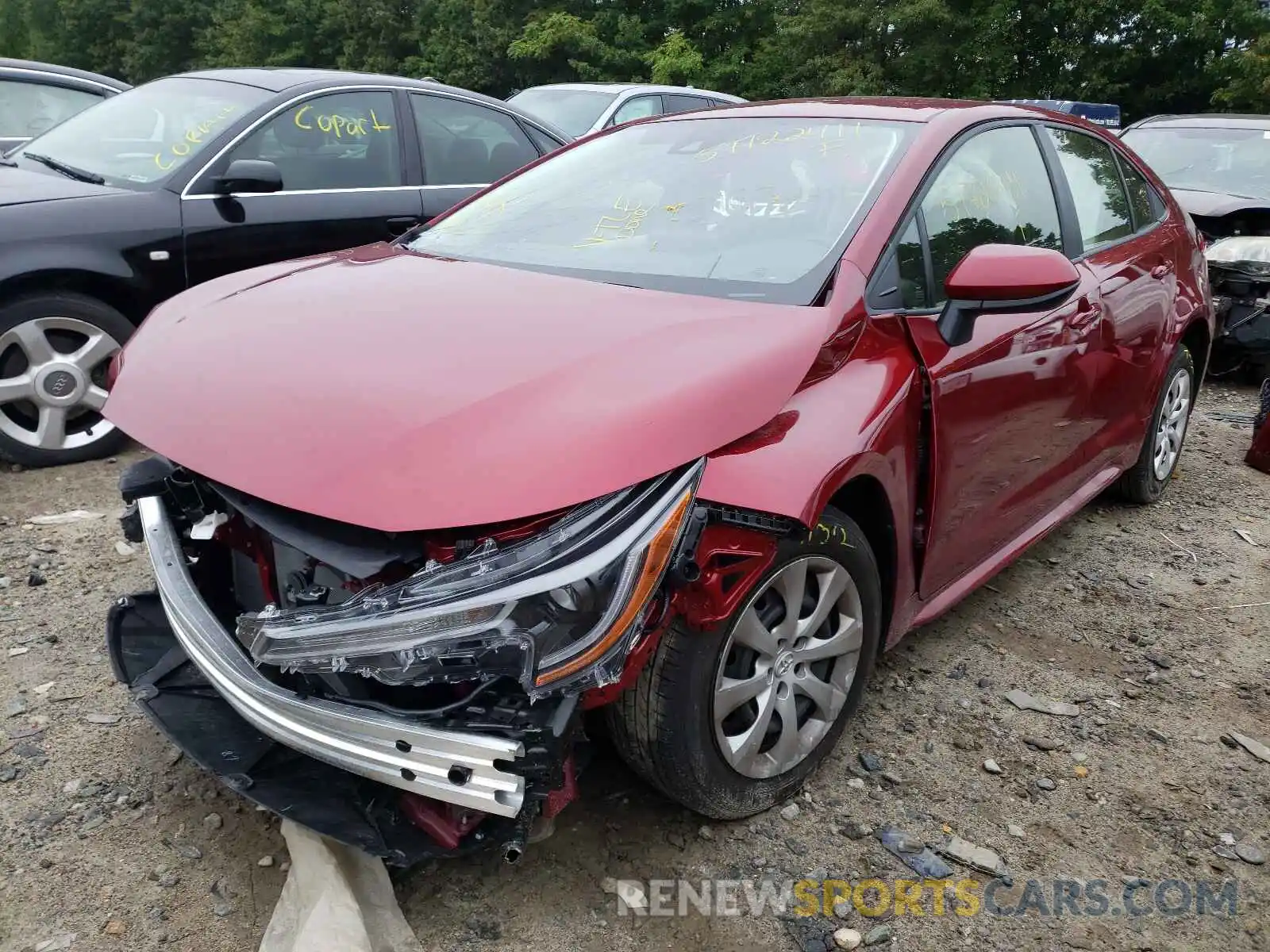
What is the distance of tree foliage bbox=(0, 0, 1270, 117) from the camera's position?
718 inches

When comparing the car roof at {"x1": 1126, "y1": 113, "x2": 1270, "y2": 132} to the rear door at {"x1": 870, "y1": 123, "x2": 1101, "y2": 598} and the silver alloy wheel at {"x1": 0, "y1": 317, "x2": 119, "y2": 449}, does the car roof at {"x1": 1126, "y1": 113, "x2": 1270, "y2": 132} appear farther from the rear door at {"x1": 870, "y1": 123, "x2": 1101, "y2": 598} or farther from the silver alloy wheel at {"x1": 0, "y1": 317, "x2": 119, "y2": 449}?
the silver alloy wheel at {"x1": 0, "y1": 317, "x2": 119, "y2": 449}

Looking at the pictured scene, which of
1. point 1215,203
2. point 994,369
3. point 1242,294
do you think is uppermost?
point 994,369

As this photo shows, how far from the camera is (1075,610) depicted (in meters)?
3.61

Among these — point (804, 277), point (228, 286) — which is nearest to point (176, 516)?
point (228, 286)

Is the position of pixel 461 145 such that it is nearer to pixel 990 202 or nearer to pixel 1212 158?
pixel 990 202

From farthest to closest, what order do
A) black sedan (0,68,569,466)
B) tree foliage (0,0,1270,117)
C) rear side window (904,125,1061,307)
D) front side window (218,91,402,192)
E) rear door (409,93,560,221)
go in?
1. tree foliage (0,0,1270,117)
2. rear door (409,93,560,221)
3. front side window (218,91,402,192)
4. black sedan (0,68,569,466)
5. rear side window (904,125,1061,307)

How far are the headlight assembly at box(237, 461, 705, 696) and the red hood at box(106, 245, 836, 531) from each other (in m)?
0.09

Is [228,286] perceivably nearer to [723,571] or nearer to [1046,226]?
[723,571]

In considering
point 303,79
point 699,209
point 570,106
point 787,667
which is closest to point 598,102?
point 570,106

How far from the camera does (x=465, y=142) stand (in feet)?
17.4

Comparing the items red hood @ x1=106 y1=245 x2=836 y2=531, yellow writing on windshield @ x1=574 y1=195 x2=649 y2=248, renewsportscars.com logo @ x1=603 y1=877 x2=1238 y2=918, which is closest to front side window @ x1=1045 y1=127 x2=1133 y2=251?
yellow writing on windshield @ x1=574 y1=195 x2=649 y2=248

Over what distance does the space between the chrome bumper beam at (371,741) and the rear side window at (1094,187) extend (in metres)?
2.72

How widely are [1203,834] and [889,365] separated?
138cm

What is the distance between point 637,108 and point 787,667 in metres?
8.05
